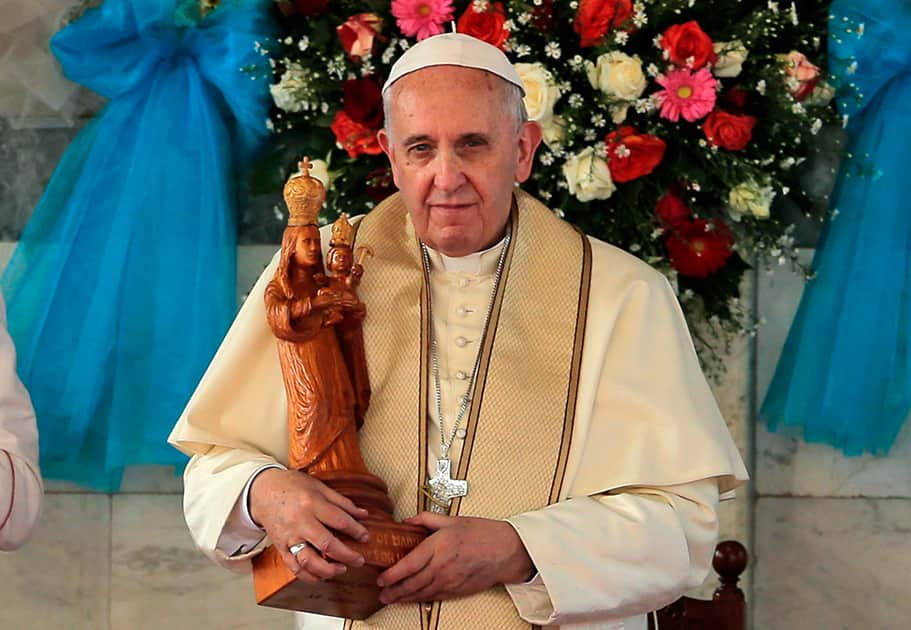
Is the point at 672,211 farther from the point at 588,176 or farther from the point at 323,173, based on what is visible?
the point at 323,173

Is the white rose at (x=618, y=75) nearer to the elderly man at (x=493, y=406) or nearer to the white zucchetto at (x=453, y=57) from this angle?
the elderly man at (x=493, y=406)

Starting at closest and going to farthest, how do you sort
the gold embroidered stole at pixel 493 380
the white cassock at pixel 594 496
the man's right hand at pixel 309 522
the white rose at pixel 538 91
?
the man's right hand at pixel 309 522, the white cassock at pixel 594 496, the gold embroidered stole at pixel 493 380, the white rose at pixel 538 91

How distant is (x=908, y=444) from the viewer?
4.54m

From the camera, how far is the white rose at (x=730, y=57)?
4160mm

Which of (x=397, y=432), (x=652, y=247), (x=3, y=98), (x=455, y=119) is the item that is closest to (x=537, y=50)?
(x=652, y=247)

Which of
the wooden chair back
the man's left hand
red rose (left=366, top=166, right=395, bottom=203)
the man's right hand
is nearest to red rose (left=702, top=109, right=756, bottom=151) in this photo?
red rose (left=366, top=166, right=395, bottom=203)

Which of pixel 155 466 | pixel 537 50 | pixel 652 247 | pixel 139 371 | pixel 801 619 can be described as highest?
pixel 537 50

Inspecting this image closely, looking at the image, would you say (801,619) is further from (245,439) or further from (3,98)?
(3,98)

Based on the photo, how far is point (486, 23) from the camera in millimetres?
4227

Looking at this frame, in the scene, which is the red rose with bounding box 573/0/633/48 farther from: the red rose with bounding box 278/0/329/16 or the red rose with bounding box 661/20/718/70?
the red rose with bounding box 278/0/329/16

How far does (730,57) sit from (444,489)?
5.71 feet

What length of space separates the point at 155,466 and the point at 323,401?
1941 millimetres

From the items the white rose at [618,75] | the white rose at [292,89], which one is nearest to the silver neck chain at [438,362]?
the white rose at [618,75]

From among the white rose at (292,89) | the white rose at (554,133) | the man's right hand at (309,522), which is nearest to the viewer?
the man's right hand at (309,522)
